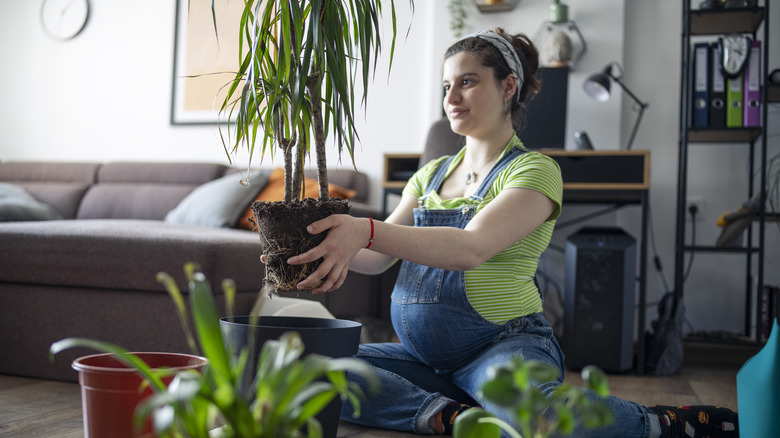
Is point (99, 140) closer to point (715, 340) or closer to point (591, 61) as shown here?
point (591, 61)

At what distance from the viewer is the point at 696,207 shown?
121 inches

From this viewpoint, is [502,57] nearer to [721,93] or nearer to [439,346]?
[439,346]

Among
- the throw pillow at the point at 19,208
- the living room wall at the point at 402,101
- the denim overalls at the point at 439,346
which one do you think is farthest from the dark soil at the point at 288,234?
the throw pillow at the point at 19,208

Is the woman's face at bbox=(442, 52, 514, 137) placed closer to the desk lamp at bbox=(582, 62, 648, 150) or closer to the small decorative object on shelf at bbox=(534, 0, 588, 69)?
the desk lamp at bbox=(582, 62, 648, 150)

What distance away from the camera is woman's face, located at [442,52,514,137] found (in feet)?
5.01

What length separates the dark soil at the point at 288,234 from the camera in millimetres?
1057

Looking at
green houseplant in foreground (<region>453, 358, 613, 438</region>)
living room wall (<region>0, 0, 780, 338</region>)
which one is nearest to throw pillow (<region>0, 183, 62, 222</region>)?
living room wall (<region>0, 0, 780, 338</region>)

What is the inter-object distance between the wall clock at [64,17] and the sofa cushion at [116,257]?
2712 millimetres

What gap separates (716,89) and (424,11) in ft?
4.80

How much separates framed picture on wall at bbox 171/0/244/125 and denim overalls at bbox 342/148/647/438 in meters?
2.58

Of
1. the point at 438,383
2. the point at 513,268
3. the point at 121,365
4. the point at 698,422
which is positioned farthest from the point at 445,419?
the point at 121,365

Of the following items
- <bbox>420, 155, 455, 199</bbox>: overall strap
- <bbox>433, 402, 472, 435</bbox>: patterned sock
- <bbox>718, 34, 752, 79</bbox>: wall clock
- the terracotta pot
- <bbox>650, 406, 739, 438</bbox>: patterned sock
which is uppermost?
<bbox>718, 34, 752, 79</bbox>: wall clock

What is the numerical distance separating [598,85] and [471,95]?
1488mm

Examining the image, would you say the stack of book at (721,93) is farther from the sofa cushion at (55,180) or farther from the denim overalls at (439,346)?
the sofa cushion at (55,180)
